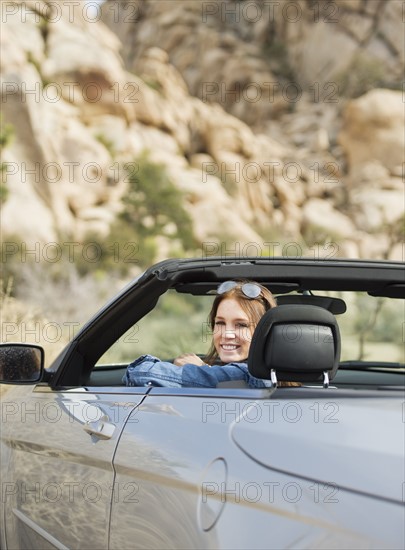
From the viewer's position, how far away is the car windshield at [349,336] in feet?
41.5

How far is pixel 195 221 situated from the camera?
4556cm

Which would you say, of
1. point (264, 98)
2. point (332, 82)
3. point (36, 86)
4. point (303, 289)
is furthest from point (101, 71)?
point (303, 289)

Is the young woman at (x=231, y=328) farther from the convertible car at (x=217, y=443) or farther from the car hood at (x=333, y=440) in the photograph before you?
the car hood at (x=333, y=440)

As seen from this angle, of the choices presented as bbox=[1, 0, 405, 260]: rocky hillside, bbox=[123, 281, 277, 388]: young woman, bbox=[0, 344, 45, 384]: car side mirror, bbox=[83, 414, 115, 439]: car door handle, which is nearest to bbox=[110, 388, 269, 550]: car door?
bbox=[83, 414, 115, 439]: car door handle

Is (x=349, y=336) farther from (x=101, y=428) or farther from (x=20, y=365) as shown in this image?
(x=101, y=428)

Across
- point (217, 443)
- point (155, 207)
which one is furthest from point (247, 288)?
point (155, 207)

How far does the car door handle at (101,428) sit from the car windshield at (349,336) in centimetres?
843

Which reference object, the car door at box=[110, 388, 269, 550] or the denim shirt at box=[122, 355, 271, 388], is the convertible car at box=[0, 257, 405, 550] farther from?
the denim shirt at box=[122, 355, 271, 388]

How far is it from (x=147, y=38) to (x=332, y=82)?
1739 centimetres

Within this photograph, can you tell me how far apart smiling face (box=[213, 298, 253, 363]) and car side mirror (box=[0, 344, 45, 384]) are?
35.3 inches

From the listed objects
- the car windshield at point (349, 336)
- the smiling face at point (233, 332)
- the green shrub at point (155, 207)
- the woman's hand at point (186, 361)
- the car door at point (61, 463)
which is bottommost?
the car door at point (61, 463)

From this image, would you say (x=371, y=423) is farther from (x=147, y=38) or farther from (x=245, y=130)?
(x=147, y=38)

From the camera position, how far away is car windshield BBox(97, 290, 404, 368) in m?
12.7

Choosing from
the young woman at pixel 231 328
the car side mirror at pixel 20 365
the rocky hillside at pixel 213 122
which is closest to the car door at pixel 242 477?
the young woman at pixel 231 328
